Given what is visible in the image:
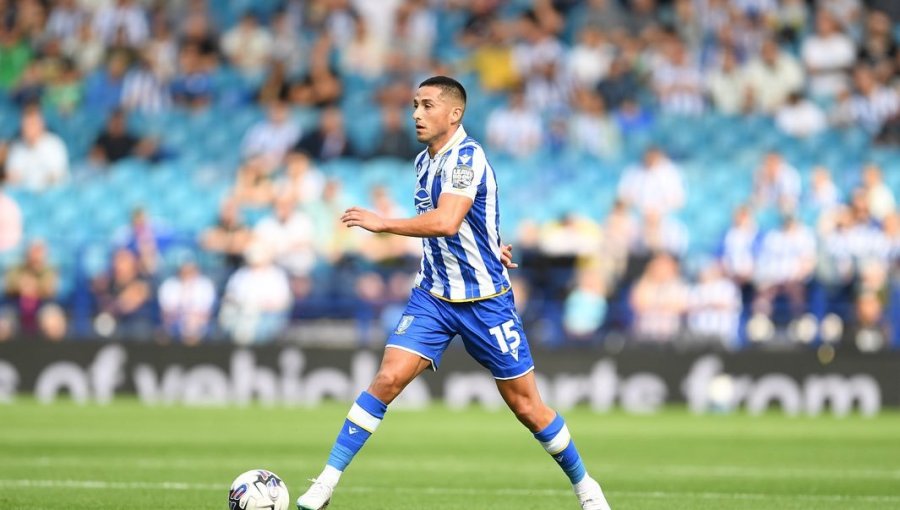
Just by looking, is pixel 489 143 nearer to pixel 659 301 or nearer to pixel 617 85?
pixel 617 85

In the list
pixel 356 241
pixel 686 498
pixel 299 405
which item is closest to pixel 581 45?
pixel 356 241

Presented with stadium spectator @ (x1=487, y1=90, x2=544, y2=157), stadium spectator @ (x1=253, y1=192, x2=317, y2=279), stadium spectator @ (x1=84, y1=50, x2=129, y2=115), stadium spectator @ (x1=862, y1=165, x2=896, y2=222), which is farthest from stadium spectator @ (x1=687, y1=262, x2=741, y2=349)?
stadium spectator @ (x1=84, y1=50, x2=129, y2=115)

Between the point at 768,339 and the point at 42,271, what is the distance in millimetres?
9261

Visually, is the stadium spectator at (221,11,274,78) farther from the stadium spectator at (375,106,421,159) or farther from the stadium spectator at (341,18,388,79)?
the stadium spectator at (375,106,421,159)

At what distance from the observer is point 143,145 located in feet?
74.0

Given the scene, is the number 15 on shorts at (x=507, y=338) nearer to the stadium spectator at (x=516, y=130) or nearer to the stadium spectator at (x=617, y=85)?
the stadium spectator at (x=516, y=130)

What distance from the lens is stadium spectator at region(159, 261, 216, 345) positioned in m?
18.6

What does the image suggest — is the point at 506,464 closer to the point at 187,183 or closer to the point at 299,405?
the point at 299,405

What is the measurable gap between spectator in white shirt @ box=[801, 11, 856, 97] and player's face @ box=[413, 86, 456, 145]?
1587 centimetres

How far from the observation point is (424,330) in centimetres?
777

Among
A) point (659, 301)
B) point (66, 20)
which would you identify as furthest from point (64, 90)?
point (659, 301)

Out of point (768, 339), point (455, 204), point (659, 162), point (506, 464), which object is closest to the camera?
point (455, 204)

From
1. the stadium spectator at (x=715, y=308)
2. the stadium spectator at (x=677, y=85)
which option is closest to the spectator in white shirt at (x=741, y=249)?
the stadium spectator at (x=715, y=308)

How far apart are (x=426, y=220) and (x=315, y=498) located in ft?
4.89
